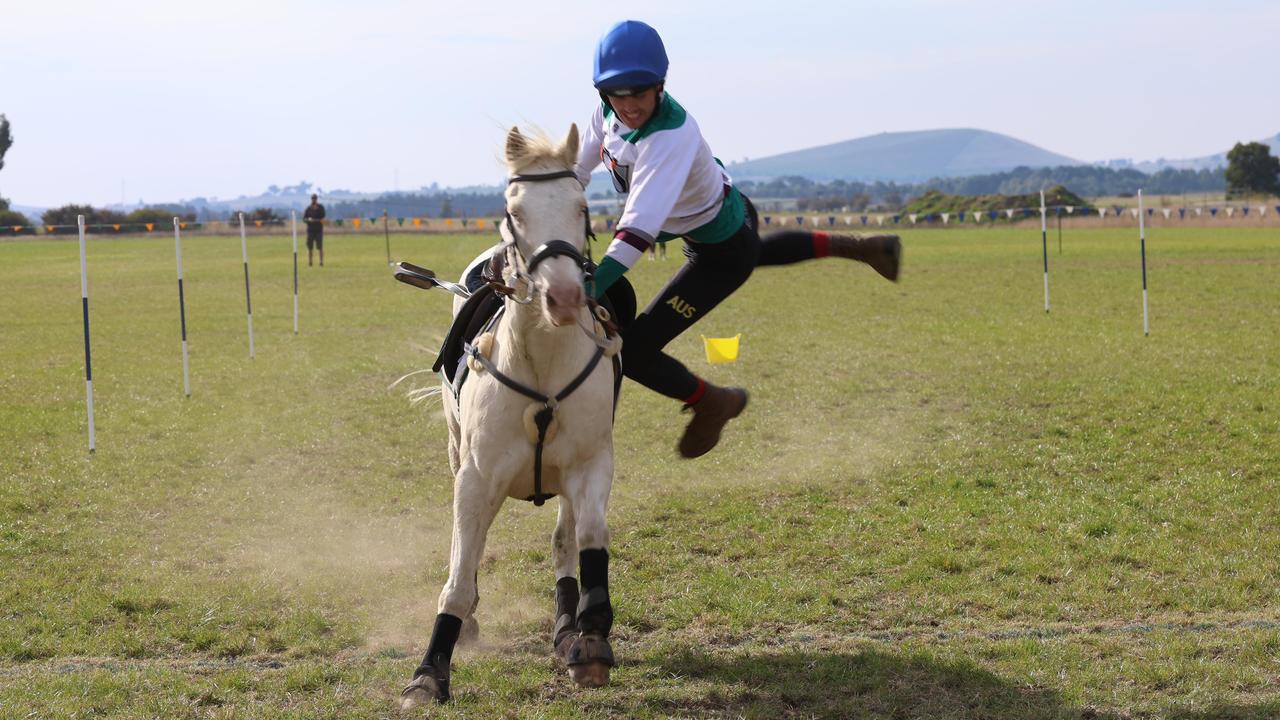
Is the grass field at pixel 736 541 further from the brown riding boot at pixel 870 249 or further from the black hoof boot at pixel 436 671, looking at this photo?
the brown riding boot at pixel 870 249

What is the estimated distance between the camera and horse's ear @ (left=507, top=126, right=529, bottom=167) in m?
4.79

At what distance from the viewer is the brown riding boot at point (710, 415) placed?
6.59 m

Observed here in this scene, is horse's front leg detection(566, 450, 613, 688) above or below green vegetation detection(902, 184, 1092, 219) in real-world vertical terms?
below

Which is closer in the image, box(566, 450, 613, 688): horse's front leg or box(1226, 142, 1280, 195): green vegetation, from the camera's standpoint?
box(566, 450, 613, 688): horse's front leg

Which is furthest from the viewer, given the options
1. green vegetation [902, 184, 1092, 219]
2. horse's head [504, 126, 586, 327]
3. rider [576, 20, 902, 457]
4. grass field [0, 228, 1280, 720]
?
green vegetation [902, 184, 1092, 219]

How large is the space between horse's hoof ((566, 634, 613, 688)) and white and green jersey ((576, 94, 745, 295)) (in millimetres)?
1412

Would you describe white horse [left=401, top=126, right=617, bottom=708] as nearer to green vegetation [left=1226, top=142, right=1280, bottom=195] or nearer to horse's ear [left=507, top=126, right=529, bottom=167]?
horse's ear [left=507, top=126, right=529, bottom=167]

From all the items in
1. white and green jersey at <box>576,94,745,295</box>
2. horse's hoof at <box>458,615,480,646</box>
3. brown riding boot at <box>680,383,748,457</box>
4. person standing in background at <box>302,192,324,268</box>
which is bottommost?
horse's hoof at <box>458,615,480,646</box>

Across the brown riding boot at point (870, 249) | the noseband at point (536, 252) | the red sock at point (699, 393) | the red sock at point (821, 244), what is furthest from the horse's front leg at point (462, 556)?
the brown riding boot at point (870, 249)

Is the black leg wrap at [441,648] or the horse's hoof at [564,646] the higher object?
the black leg wrap at [441,648]

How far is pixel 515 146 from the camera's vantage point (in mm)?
4812

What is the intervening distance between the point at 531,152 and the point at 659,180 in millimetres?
523

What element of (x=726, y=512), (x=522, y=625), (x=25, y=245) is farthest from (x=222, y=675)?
(x=25, y=245)

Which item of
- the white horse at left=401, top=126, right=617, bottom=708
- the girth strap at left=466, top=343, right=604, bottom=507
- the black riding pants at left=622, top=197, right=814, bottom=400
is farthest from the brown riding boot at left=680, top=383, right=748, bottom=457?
the girth strap at left=466, top=343, right=604, bottom=507
